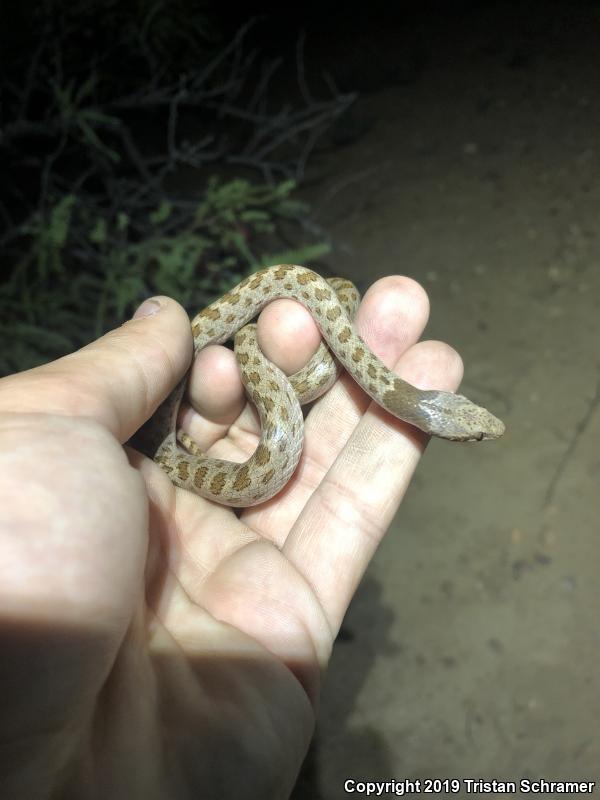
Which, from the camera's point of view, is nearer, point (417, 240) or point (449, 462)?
point (449, 462)

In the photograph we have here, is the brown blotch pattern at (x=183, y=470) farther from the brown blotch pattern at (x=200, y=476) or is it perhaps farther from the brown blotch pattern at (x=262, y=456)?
the brown blotch pattern at (x=262, y=456)

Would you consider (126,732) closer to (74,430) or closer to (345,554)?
(74,430)

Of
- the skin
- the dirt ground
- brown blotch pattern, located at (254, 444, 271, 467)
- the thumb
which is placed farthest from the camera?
the dirt ground

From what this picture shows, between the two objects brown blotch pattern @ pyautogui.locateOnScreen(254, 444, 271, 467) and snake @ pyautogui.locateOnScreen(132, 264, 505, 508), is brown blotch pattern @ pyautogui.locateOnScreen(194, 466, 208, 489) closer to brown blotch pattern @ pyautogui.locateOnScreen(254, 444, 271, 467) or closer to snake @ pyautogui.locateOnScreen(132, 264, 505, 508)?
snake @ pyautogui.locateOnScreen(132, 264, 505, 508)

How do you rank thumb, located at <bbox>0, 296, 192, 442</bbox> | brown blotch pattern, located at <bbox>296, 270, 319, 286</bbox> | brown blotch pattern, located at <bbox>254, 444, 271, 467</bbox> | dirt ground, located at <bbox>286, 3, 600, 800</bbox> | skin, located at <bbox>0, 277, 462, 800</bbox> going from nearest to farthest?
skin, located at <bbox>0, 277, 462, 800</bbox> → thumb, located at <bbox>0, 296, 192, 442</bbox> → brown blotch pattern, located at <bbox>254, 444, 271, 467</bbox> → brown blotch pattern, located at <bbox>296, 270, 319, 286</bbox> → dirt ground, located at <bbox>286, 3, 600, 800</bbox>

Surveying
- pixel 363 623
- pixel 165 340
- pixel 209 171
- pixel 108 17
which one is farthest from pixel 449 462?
pixel 108 17

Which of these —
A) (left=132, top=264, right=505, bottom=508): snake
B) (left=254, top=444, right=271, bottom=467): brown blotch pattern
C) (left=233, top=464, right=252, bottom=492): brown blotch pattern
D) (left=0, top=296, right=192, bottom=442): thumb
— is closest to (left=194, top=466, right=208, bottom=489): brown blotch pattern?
(left=132, top=264, right=505, bottom=508): snake

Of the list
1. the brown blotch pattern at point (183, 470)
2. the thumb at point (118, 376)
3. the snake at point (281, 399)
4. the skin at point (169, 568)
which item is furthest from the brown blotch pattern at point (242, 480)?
the thumb at point (118, 376)
